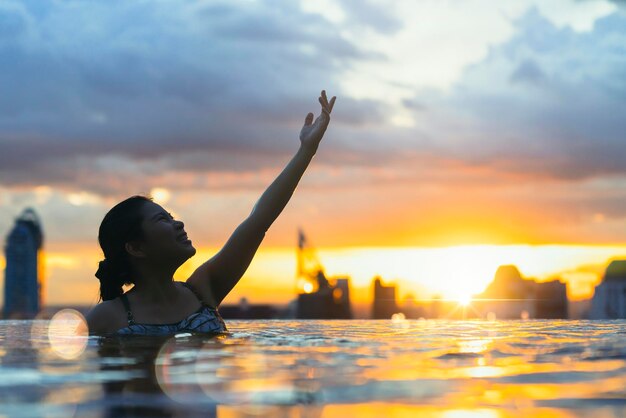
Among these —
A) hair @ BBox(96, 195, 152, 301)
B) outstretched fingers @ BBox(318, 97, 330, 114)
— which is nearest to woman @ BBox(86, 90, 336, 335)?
hair @ BBox(96, 195, 152, 301)

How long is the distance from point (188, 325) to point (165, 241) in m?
1.27

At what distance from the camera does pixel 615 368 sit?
7484 mm

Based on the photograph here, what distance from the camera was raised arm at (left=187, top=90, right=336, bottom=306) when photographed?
11688mm

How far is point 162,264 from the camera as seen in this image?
11156mm

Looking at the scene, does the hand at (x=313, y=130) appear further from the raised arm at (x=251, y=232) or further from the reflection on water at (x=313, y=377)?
the reflection on water at (x=313, y=377)

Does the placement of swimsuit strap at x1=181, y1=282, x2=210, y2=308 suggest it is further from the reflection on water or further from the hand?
the hand

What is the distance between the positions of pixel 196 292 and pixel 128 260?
111cm

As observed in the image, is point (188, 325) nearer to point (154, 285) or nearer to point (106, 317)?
point (154, 285)

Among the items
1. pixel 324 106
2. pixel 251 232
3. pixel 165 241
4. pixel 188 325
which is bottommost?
pixel 188 325

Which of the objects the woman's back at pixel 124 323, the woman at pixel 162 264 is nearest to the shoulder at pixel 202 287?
the woman at pixel 162 264

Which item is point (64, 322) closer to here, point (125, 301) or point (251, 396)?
point (125, 301)

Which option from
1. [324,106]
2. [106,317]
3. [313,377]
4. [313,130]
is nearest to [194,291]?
[106,317]

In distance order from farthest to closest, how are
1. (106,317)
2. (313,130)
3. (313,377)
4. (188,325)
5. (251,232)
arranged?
1. (313,130)
2. (251,232)
3. (188,325)
4. (106,317)
5. (313,377)

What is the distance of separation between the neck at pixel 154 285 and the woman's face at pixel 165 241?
0.26 metres
